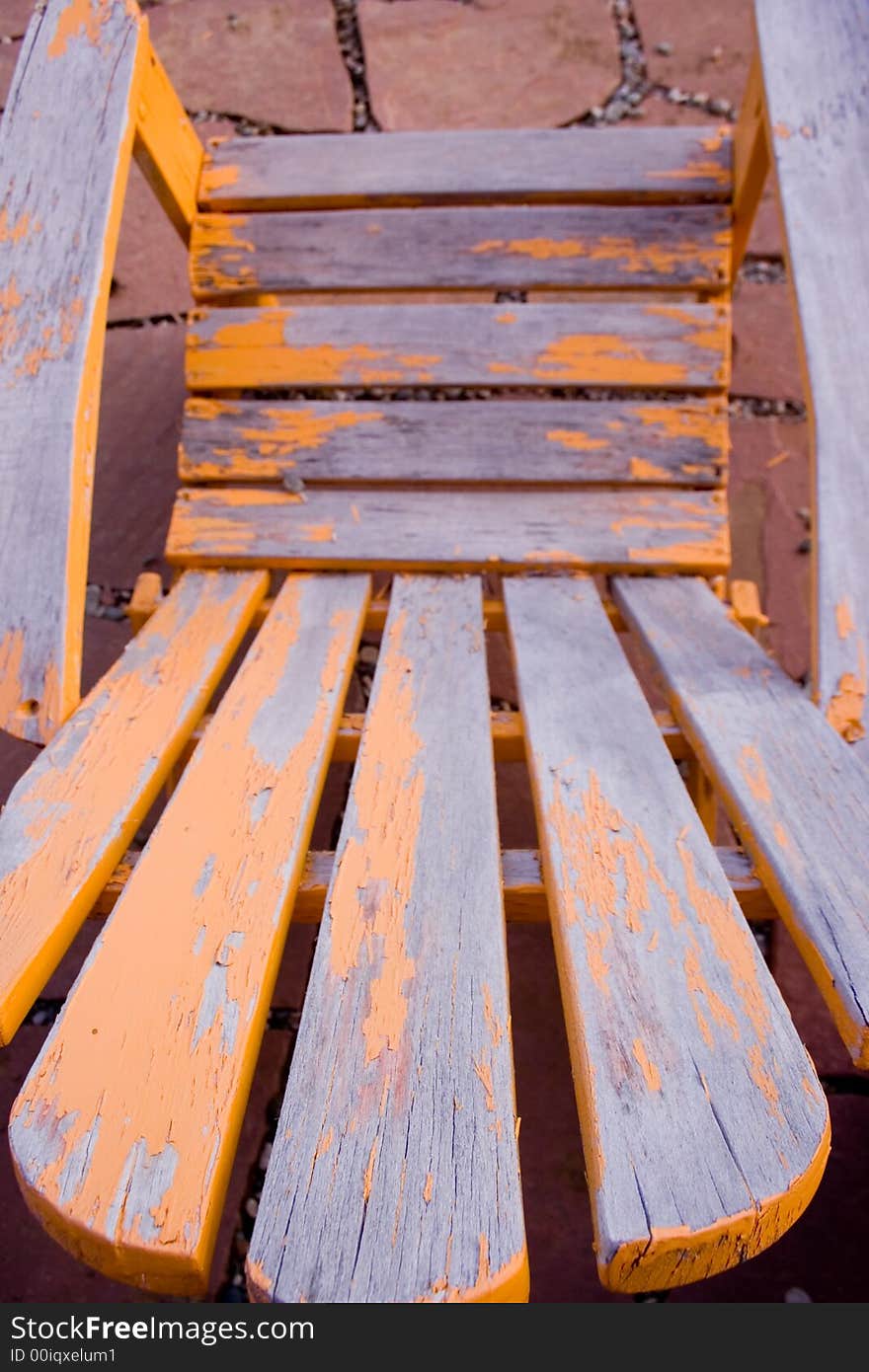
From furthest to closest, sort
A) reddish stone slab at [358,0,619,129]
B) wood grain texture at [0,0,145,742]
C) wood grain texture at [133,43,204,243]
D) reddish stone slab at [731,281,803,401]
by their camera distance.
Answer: reddish stone slab at [358,0,619,129] → reddish stone slab at [731,281,803,401] → wood grain texture at [133,43,204,243] → wood grain texture at [0,0,145,742]

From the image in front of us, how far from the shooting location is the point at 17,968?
2.39 feet

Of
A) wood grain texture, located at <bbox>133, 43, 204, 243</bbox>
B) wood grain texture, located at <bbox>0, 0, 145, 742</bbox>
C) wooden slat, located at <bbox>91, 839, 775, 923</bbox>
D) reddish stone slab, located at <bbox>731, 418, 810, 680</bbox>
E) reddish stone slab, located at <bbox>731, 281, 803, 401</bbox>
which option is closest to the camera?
wooden slat, located at <bbox>91, 839, 775, 923</bbox>

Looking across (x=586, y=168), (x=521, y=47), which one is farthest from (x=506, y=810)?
(x=521, y=47)

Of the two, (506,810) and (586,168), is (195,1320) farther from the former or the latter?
(586,168)

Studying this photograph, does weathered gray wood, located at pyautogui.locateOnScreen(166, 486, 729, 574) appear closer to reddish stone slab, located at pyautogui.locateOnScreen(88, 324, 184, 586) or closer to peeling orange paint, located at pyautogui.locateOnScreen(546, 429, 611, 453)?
peeling orange paint, located at pyautogui.locateOnScreen(546, 429, 611, 453)

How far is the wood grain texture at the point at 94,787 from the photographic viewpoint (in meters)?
0.77

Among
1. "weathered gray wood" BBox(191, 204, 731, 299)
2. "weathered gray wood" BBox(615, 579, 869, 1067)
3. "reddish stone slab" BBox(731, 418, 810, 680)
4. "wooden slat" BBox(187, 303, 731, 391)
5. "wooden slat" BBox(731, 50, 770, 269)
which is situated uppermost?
"wooden slat" BBox(731, 50, 770, 269)

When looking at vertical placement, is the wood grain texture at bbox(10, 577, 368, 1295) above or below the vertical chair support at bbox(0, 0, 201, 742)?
below

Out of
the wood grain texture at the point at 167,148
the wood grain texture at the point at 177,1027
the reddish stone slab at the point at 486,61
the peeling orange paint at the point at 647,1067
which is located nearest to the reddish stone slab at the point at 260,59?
the reddish stone slab at the point at 486,61

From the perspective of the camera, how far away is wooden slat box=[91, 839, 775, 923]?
864 millimetres

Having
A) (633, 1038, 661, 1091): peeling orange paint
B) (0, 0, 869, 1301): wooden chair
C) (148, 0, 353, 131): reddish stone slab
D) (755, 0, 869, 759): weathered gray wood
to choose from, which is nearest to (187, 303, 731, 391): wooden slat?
(0, 0, 869, 1301): wooden chair

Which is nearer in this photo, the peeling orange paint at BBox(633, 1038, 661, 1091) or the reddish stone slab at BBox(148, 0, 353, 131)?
the peeling orange paint at BBox(633, 1038, 661, 1091)

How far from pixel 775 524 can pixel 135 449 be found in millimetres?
1443

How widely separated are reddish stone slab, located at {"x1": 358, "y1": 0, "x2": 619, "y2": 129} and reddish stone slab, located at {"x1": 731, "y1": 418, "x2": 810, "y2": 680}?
978mm
